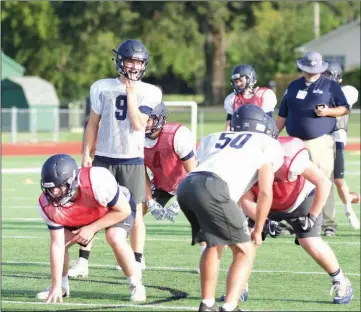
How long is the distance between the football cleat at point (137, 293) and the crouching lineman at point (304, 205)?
0.93 m

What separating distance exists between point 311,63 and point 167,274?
3193mm

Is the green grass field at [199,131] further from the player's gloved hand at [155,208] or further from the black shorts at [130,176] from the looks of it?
the black shorts at [130,176]

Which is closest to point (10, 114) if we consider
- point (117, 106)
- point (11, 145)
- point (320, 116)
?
point (11, 145)

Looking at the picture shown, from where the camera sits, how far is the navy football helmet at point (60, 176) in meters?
7.47

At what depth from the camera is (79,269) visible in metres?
9.29

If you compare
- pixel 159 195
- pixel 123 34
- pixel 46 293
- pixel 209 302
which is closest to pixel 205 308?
pixel 209 302

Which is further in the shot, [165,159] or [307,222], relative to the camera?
[165,159]

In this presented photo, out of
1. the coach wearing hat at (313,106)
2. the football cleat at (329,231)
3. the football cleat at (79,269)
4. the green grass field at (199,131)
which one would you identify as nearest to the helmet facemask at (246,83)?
the coach wearing hat at (313,106)

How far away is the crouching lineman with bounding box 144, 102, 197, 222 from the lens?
970cm

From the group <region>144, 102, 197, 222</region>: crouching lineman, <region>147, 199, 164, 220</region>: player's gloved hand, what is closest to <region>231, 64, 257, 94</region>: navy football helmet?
<region>144, 102, 197, 222</region>: crouching lineman

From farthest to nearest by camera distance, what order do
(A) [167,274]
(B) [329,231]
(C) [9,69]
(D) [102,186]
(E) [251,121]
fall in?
(C) [9,69], (B) [329,231], (A) [167,274], (D) [102,186], (E) [251,121]

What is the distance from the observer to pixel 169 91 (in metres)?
79.4

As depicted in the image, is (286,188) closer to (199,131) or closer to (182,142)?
(182,142)

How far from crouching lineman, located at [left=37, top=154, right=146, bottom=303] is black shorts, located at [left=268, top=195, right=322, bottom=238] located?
1.09m
